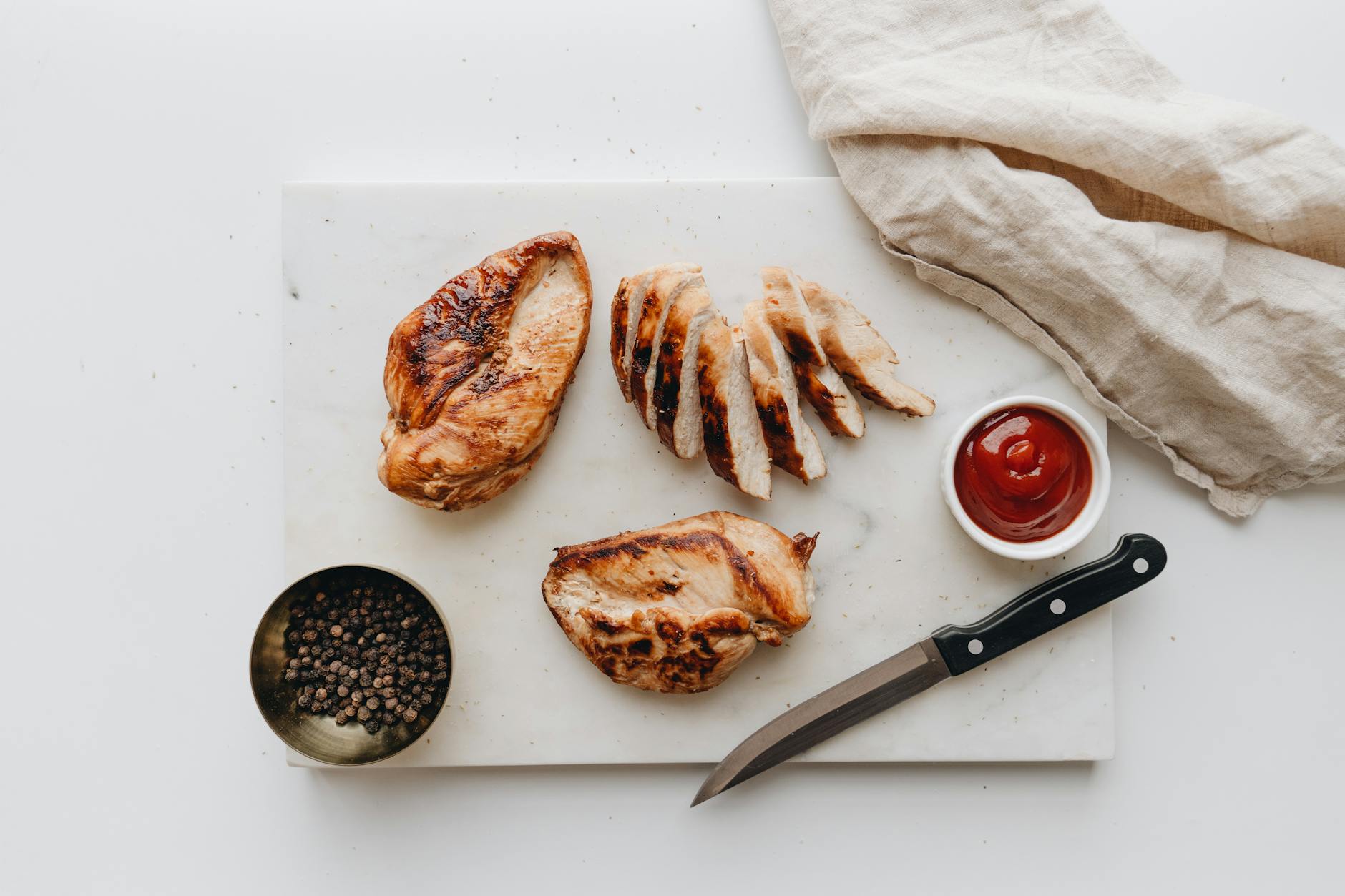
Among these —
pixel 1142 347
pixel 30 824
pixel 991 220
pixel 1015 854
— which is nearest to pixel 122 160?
pixel 30 824

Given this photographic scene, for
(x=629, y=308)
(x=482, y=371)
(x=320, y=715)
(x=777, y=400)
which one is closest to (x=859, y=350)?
(x=777, y=400)

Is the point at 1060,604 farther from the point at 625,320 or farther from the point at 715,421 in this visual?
the point at 625,320

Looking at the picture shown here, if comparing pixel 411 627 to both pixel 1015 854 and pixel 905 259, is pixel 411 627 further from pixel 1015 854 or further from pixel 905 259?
pixel 1015 854

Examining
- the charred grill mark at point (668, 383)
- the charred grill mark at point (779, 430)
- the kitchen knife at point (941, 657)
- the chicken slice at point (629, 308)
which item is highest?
the chicken slice at point (629, 308)

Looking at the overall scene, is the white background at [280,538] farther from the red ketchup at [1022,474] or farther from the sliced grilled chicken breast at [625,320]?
the sliced grilled chicken breast at [625,320]

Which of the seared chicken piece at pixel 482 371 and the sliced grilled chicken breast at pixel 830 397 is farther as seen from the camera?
the sliced grilled chicken breast at pixel 830 397

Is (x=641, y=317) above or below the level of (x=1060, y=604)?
above

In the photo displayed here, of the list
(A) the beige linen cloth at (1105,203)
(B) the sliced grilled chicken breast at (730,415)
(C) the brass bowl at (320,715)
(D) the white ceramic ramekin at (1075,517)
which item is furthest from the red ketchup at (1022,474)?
(C) the brass bowl at (320,715)
